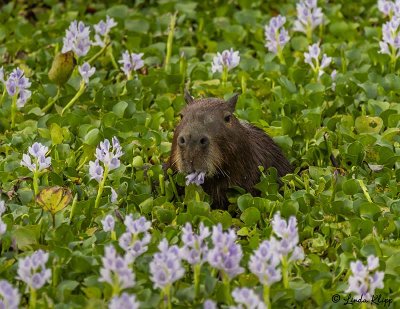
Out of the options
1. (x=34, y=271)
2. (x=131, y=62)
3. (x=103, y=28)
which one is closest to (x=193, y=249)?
(x=34, y=271)

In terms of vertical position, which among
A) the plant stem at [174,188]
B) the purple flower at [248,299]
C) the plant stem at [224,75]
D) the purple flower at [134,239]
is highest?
the purple flower at [248,299]

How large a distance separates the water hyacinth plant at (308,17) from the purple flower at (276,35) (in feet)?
1.33

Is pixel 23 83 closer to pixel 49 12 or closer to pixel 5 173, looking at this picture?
pixel 5 173

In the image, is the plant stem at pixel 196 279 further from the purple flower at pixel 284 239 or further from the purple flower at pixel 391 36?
the purple flower at pixel 391 36

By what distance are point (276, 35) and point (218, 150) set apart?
8.08ft

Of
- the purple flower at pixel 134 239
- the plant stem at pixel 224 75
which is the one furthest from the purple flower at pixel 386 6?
the purple flower at pixel 134 239

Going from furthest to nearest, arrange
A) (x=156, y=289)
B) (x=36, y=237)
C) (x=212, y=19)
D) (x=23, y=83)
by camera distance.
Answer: (x=212, y=19) < (x=23, y=83) < (x=36, y=237) < (x=156, y=289)

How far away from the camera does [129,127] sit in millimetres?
7859

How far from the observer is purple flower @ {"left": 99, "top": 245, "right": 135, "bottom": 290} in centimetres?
509

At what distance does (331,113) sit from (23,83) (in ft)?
7.96

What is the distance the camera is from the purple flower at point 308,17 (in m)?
9.28

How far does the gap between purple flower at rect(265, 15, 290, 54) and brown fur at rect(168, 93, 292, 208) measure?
178 cm

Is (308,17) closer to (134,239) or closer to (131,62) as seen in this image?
(131,62)

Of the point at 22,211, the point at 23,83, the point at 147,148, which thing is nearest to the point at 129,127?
the point at 147,148
